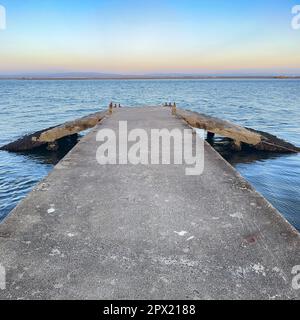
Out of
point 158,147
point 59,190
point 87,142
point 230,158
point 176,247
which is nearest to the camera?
point 176,247

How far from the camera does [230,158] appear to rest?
1348 cm

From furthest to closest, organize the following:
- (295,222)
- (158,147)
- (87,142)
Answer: (87,142) < (158,147) < (295,222)

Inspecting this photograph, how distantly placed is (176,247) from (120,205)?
4.43ft

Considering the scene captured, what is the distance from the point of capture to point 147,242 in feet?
11.8

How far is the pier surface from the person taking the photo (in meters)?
2.89

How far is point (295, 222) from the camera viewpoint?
734 centimetres

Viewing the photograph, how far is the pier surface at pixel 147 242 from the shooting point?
2.89 metres

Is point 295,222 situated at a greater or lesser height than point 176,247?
lesser

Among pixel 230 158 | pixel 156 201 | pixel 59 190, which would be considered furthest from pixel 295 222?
pixel 230 158
